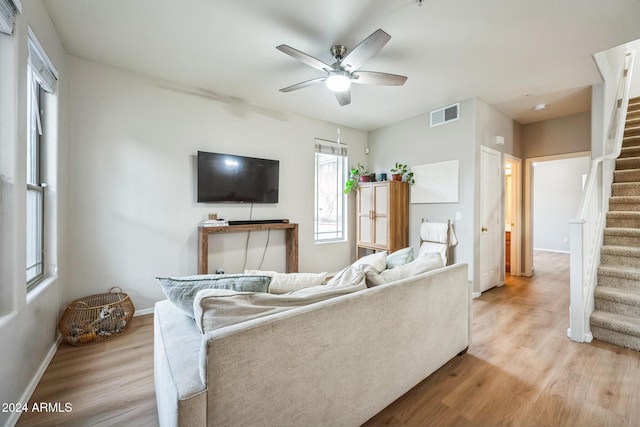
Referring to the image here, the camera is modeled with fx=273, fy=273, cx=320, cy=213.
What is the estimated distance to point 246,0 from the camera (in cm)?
196

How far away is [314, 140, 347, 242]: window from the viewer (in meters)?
4.67

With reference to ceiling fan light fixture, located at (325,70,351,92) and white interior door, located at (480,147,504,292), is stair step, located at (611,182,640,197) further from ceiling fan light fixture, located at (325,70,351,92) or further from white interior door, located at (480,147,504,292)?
ceiling fan light fixture, located at (325,70,351,92)

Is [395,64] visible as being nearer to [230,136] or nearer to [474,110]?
[474,110]

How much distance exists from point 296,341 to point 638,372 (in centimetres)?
268

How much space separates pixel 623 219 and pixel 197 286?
455cm

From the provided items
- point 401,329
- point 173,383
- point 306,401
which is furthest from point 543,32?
point 173,383

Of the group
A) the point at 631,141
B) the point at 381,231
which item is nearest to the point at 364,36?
the point at 381,231

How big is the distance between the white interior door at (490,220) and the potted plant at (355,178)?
5.82ft

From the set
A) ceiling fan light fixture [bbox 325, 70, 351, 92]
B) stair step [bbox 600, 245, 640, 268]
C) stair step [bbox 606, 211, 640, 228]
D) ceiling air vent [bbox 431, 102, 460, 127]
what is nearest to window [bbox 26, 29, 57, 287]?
ceiling fan light fixture [bbox 325, 70, 351, 92]

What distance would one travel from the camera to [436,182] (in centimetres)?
415

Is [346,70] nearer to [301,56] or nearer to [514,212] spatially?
[301,56]

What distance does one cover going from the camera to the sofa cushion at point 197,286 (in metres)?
1.36

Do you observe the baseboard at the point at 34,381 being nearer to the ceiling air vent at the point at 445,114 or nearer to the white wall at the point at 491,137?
the white wall at the point at 491,137

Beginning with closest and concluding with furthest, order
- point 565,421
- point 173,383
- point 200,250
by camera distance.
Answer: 1. point 173,383
2. point 565,421
3. point 200,250
